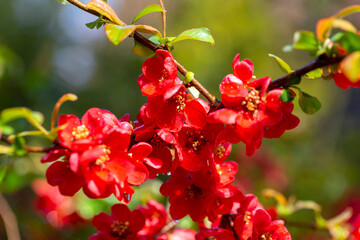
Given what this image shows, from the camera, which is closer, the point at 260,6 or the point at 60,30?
the point at 260,6

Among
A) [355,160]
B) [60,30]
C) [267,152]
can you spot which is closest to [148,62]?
[267,152]

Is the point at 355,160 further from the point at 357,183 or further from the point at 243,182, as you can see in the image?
the point at 243,182

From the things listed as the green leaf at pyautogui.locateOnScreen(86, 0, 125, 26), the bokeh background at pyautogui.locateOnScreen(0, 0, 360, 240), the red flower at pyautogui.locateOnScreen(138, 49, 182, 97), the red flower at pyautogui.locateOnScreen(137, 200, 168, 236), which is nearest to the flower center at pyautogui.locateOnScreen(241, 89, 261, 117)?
the red flower at pyautogui.locateOnScreen(138, 49, 182, 97)

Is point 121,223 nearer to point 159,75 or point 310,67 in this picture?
point 159,75

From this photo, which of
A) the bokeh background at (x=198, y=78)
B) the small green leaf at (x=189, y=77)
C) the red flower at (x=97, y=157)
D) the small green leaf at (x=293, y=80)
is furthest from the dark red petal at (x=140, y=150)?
the bokeh background at (x=198, y=78)

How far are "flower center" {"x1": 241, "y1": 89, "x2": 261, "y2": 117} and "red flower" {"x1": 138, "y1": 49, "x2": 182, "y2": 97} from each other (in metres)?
0.10

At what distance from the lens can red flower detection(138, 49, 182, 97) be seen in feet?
1.66

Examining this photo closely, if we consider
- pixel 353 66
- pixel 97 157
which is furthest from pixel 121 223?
pixel 353 66

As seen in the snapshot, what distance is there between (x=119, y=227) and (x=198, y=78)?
2590 millimetres

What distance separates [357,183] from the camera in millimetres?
1989

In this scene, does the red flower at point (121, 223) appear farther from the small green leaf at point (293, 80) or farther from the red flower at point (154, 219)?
the small green leaf at point (293, 80)

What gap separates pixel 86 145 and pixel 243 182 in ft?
5.00

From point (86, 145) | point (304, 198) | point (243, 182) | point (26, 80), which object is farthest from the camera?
point (243, 182)

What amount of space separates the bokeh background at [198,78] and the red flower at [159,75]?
1.81 ft
